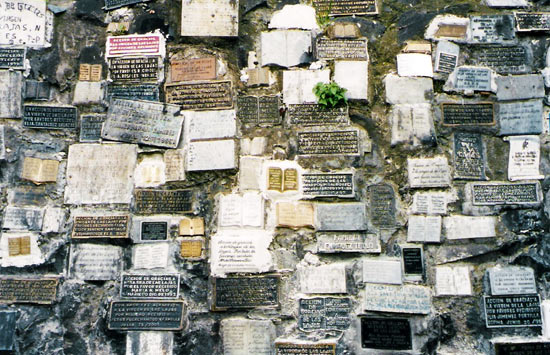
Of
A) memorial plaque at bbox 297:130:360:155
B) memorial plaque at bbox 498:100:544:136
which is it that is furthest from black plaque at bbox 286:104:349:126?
memorial plaque at bbox 498:100:544:136

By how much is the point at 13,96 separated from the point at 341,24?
12.1 feet

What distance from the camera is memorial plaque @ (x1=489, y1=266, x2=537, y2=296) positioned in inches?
223

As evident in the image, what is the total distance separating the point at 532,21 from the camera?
6.34m

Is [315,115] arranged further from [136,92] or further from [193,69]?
[136,92]

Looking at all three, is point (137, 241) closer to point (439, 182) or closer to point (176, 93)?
point (176, 93)

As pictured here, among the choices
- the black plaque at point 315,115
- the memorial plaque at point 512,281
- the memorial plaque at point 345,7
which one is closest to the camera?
the memorial plaque at point 512,281

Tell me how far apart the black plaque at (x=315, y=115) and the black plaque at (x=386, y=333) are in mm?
2082

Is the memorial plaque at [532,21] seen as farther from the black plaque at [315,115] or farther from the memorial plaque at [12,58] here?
the memorial plaque at [12,58]

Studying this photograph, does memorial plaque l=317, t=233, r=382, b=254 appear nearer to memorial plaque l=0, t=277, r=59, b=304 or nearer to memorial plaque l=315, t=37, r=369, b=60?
memorial plaque l=315, t=37, r=369, b=60

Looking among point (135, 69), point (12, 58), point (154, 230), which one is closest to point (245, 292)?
point (154, 230)

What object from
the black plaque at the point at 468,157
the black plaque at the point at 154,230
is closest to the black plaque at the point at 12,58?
the black plaque at the point at 154,230

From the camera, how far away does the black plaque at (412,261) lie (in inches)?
228

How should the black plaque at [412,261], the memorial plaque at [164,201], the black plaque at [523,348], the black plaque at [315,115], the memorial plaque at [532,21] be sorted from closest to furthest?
the black plaque at [523,348] < the black plaque at [412,261] < the memorial plaque at [164,201] < the black plaque at [315,115] < the memorial plaque at [532,21]

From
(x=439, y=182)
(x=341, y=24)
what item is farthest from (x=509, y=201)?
(x=341, y=24)
